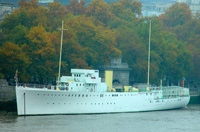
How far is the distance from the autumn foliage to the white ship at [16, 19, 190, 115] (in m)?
8.77

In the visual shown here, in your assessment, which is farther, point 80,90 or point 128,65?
point 128,65

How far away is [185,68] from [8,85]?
41114 mm

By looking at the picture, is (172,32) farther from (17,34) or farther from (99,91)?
(99,91)

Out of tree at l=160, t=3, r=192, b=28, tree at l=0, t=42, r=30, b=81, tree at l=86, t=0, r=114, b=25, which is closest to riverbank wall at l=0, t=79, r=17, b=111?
tree at l=0, t=42, r=30, b=81

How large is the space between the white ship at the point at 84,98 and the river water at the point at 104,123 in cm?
143

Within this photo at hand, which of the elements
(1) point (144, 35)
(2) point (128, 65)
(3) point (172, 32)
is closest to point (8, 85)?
(2) point (128, 65)

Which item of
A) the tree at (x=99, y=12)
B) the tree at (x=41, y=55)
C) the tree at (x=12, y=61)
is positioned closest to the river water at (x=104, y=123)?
the tree at (x=12, y=61)

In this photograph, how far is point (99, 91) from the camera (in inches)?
3034

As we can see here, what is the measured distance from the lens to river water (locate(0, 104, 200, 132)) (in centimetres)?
6310

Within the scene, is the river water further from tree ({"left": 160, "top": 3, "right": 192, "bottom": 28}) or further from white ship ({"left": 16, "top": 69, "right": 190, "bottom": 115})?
tree ({"left": 160, "top": 3, "right": 192, "bottom": 28})

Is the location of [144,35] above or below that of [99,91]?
above

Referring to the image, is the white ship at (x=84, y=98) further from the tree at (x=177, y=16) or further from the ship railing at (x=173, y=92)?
the tree at (x=177, y=16)

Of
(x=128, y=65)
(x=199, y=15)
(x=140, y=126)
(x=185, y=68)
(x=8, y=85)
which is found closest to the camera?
(x=140, y=126)

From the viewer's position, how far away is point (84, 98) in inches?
2938
